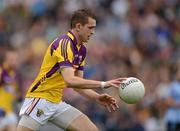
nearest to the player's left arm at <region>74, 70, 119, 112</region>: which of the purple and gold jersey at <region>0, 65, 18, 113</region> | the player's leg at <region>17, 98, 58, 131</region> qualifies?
the player's leg at <region>17, 98, 58, 131</region>

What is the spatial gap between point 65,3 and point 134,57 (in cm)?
342

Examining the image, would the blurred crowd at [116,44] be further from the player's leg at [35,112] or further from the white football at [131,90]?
the white football at [131,90]

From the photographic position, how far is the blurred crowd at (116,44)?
60.6 ft

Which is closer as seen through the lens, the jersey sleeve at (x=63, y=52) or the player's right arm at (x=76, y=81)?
the player's right arm at (x=76, y=81)

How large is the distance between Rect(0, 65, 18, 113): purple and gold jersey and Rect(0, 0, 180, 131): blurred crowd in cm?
297

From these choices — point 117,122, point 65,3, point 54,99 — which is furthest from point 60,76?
point 65,3

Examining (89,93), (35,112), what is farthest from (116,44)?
(35,112)

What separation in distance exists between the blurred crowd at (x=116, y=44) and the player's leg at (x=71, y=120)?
19.7ft

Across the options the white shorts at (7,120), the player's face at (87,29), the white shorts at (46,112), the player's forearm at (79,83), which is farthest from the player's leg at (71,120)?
the white shorts at (7,120)

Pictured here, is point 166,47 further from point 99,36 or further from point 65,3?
point 65,3

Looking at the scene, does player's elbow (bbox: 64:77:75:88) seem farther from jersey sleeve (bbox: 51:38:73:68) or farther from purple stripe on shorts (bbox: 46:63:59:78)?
purple stripe on shorts (bbox: 46:63:59:78)

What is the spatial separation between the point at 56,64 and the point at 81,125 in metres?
0.86

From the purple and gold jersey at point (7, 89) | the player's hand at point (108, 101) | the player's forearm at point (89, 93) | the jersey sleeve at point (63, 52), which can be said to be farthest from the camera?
the purple and gold jersey at point (7, 89)

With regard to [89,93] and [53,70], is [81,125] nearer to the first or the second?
[89,93]
